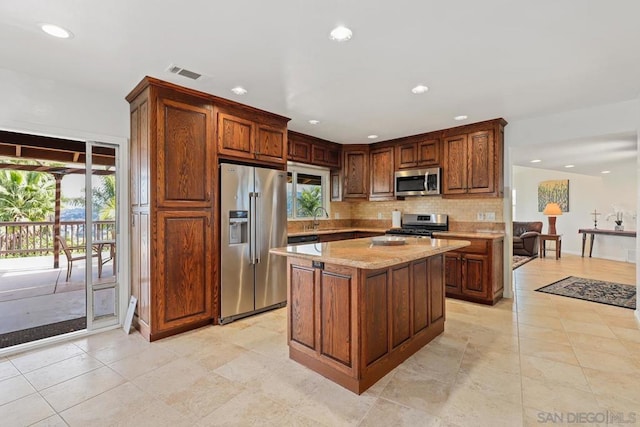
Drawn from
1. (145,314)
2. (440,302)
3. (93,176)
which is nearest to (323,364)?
(440,302)

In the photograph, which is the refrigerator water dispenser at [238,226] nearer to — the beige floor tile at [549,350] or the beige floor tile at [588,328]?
the beige floor tile at [549,350]

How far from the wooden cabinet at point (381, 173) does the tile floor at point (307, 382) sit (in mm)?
2556

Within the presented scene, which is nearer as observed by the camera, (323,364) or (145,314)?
(323,364)

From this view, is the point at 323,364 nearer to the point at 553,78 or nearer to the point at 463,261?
the point at 463,261

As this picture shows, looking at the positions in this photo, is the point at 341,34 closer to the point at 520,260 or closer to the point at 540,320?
the point at 540,320

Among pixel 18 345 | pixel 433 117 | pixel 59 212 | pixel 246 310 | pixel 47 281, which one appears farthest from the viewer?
pixel 59 212

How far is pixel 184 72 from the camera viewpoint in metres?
2.71

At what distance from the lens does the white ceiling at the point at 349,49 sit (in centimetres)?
188

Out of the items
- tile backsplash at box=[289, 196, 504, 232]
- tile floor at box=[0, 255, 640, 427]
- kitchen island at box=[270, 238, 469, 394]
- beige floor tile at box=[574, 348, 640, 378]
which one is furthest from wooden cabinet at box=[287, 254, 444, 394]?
tile backsplash at box=[289, 196, 504, 232]

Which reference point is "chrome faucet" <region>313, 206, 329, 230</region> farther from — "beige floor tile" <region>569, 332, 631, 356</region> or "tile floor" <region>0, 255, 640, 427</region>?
"beige floor tile" <region>569, 332, 631, 356</region>

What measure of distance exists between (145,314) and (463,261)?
380 centimetres

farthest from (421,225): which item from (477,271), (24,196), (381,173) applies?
(24,196)

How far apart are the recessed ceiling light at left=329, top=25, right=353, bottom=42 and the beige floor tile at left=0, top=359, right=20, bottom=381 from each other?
11.3 ft

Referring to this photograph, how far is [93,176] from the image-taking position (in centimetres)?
323
